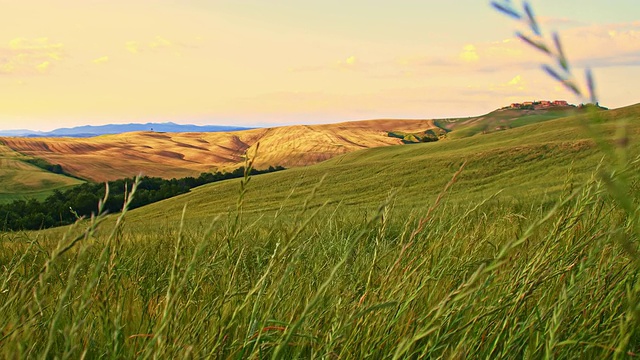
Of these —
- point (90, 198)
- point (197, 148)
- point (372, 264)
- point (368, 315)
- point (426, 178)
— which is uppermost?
point (372, 264)

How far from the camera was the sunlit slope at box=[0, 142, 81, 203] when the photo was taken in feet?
136

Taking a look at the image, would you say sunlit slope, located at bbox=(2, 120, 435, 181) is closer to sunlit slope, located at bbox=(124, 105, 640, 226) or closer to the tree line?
the tree line

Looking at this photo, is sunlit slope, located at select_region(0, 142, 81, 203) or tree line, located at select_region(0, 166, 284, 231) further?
sunlit slope, located at select_region(0, 142, 81, 203)

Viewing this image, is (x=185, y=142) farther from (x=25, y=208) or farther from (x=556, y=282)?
(x=556, y=282)

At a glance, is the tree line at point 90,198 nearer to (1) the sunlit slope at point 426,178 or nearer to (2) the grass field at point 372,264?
(2) the grass field at point 372,264

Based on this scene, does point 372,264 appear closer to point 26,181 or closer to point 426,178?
point 426,178

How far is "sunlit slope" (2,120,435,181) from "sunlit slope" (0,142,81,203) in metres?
3.52

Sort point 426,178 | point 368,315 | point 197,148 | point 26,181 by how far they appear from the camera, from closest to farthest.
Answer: point 368,315, point 426,178, point 26,181, point 197,148

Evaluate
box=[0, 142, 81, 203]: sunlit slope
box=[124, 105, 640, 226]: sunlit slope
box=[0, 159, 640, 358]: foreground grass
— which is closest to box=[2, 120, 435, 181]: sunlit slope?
box=[0, 142, 81, 203]: sunlit slope

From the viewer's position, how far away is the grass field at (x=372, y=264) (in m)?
1.31

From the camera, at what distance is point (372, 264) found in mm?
1801

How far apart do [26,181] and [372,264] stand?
4978 cm

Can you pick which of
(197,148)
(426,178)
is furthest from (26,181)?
(426,178)

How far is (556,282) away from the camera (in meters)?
2.33
